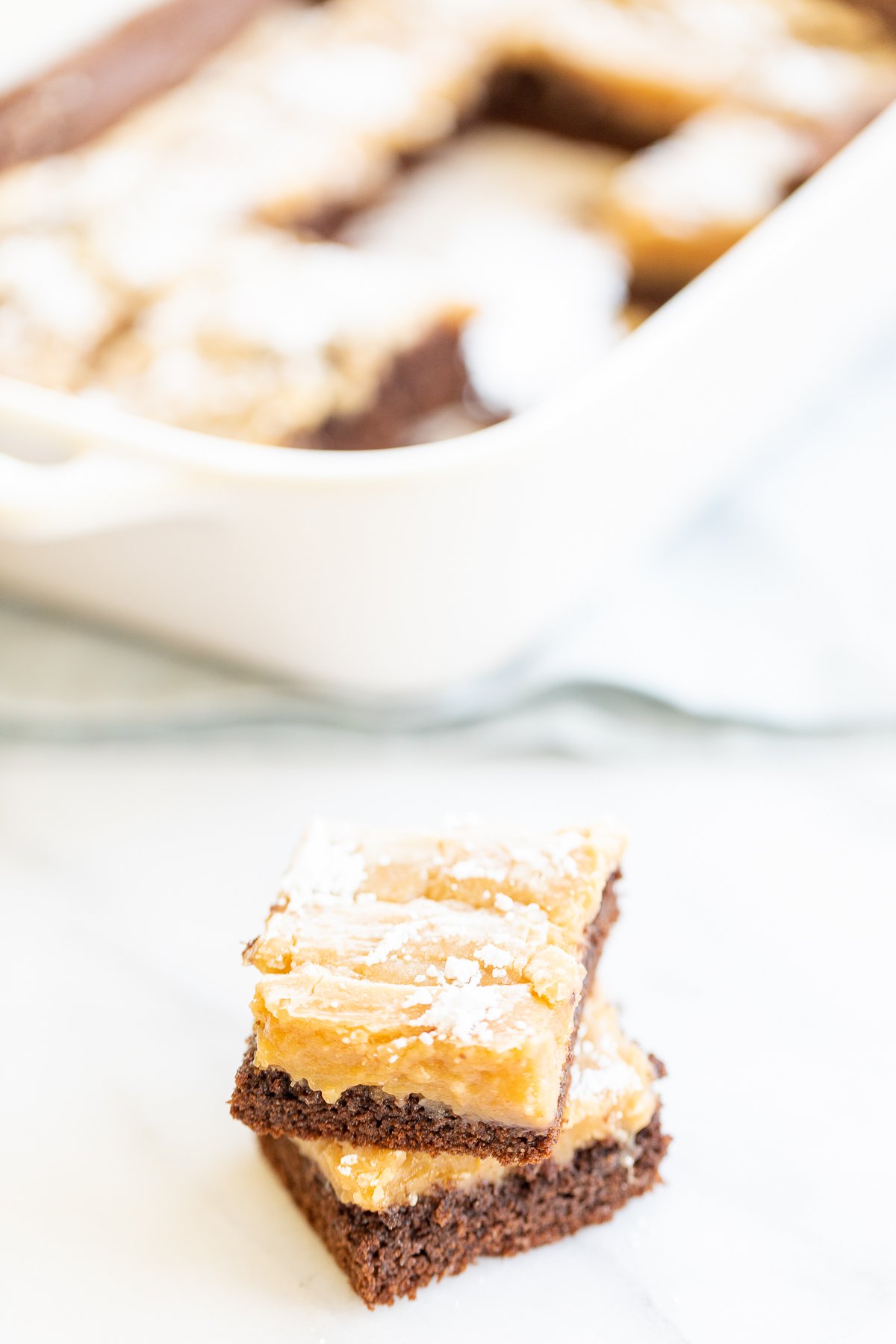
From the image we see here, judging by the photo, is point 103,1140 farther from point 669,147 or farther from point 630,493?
point 669,147

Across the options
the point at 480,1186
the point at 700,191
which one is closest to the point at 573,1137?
the point at 480,1186

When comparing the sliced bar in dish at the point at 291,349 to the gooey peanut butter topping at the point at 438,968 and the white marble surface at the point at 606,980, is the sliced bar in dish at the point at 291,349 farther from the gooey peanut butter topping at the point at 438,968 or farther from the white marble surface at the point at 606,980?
the gooey peanut butter topping at the point at 438,968

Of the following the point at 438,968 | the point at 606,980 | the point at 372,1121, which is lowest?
the point at 606,980

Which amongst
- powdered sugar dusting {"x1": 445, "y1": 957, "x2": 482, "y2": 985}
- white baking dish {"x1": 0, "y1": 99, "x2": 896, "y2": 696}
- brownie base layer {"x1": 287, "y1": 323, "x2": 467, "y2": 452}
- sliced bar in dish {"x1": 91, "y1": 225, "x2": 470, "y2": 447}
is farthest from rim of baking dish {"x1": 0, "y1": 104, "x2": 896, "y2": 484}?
powdered sugar dusting {"x1": 445, "y1": 957, "x2": 482, "y2": 985}

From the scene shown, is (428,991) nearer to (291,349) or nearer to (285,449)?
(285,449)

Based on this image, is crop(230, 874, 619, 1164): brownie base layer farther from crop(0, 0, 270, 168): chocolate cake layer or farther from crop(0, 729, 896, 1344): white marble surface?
crop(0, 0, 270, 168): chocolate cake layer

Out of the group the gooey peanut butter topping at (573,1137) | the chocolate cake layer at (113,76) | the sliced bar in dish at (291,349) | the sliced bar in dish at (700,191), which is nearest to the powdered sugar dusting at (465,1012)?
the gooey peanut butter topping at (573,1137)

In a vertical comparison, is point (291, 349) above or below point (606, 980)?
above

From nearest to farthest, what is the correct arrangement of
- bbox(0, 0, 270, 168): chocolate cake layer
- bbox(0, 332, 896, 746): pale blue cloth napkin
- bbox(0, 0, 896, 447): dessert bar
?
1. bbox(0, 332, 896, 746): pale blue cloth napkin
2. bbox(0, 0, 896, 447): dessert bar
3. bbox(0, 0, 270, 168): chocolate cake layer

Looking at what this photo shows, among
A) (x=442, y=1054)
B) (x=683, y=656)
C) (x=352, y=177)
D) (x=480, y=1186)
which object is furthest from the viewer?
(x=352, y=177)
